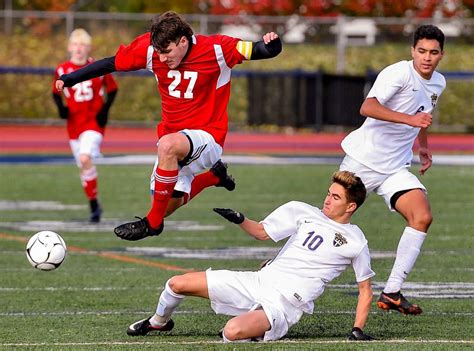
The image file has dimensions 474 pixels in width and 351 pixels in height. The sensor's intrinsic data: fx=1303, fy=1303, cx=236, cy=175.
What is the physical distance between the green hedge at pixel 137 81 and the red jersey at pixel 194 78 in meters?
20.7

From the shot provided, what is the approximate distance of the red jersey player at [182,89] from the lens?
29.2ft

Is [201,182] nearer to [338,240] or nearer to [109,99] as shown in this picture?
[338,240]

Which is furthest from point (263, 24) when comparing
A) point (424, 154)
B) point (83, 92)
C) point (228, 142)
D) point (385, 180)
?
point (385, 180)

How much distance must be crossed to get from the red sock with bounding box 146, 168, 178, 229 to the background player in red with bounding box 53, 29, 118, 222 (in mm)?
5432

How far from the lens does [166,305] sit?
771cm

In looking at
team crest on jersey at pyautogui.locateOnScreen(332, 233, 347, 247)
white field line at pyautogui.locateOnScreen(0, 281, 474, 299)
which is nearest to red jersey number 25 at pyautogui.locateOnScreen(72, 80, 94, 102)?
white field line at pyautogui.locateOnScreen(0, 281, 474, 299)

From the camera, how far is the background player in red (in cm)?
1439

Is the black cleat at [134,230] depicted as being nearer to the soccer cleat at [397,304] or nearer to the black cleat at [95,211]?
the soccer cleat at [397,304]

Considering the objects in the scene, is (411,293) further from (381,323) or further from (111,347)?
(111,347)

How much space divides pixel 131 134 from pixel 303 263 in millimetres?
21659

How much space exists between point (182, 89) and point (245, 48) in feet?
1.79

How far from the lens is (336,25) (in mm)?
30609

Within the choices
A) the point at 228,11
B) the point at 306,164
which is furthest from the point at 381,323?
the point at 228,11

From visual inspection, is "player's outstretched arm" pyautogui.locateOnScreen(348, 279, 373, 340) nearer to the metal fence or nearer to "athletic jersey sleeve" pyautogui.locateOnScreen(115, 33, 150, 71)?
"athletic jersey sleeve" pyautogui.locateOnScreen(115, 33, 150, 71)
